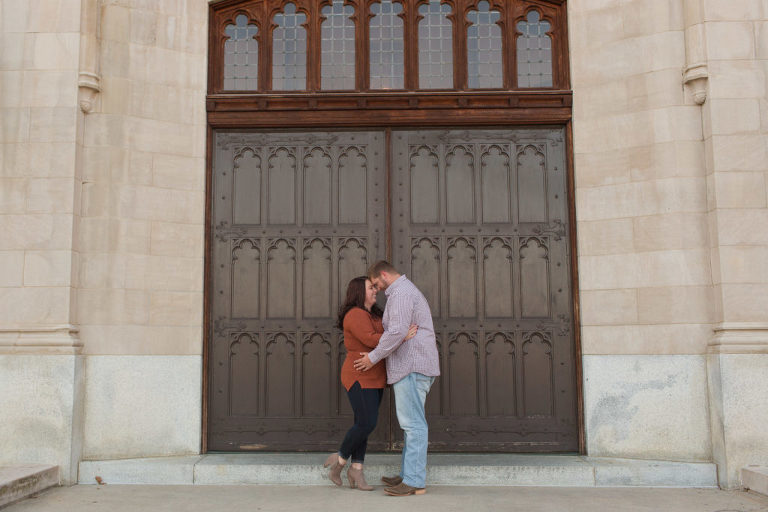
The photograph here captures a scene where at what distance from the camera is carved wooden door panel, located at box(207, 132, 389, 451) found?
7703 mm

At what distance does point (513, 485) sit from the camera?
22.3ft

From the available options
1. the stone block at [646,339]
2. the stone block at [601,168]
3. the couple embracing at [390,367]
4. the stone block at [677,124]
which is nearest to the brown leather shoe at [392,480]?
the couple embracing at [390,367]

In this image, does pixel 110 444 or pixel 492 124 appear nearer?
pixel 110 444

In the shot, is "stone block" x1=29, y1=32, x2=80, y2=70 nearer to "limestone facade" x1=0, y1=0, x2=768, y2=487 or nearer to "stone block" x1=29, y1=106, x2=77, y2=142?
"limestone facade" x1=0, y1=0, x2=768, y2=487

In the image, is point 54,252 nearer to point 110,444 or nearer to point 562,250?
point 110,444

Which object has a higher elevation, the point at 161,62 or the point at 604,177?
the point at 161,62

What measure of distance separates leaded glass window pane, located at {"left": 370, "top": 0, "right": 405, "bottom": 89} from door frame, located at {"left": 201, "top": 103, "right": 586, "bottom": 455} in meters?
0.25

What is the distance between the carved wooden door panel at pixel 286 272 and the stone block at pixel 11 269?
6.15ft

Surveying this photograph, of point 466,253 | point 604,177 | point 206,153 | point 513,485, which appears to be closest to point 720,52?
point 604,177

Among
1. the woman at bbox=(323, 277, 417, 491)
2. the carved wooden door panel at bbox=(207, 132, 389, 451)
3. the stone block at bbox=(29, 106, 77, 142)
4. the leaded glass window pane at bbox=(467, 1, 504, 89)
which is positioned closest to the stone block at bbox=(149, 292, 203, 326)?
the carved wooden door panel at bbox=(207, 132, 389, 451)

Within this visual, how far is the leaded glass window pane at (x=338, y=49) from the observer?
812 cm

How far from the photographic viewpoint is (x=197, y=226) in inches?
306

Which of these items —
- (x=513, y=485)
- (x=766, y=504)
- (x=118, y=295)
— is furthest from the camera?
(x=118, y=295)

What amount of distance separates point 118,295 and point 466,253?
3673mm
